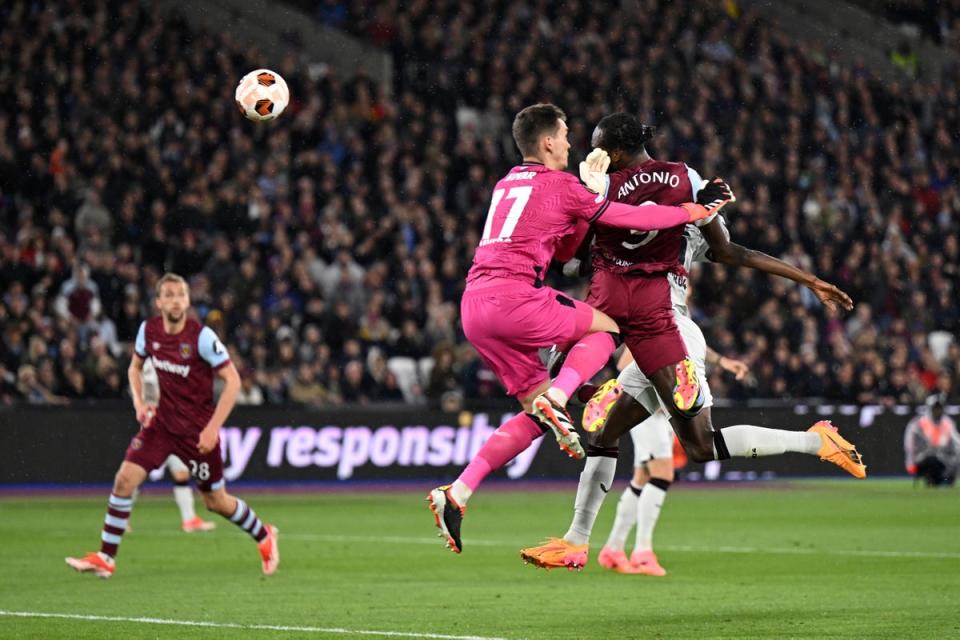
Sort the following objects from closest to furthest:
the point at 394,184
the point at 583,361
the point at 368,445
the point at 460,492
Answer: the point at 460,492, the point at 583,361, the point at 368,445, the point at 394,184

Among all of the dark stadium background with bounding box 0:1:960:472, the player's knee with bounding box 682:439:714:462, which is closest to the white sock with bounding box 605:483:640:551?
the player's knee with bounding box 682:439:714:462

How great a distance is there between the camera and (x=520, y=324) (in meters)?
8.96

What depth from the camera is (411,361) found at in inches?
967

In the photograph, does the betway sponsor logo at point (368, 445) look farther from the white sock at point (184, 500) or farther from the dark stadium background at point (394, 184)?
the white sock at point (184, 500)

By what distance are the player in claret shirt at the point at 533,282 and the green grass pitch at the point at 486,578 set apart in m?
1.25

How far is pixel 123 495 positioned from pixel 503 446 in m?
4.41

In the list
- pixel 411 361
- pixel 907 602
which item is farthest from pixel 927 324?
pixel 907 602

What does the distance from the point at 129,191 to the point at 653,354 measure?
15349 millimetres

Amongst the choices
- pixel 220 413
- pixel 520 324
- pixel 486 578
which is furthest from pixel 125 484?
pixel 520 324

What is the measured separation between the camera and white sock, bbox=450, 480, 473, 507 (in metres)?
8.80

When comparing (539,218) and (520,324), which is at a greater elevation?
(539,218)

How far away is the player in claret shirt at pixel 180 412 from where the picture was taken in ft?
41.4

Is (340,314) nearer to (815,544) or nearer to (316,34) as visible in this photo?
(316,34)

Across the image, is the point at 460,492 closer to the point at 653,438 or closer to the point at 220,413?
the point at 220,413
